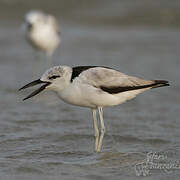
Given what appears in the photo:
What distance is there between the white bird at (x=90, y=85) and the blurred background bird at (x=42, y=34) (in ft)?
22.9

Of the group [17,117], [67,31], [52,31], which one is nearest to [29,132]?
[17,117]

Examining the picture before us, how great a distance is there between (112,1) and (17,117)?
450 inches

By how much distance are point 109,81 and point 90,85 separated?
27cm

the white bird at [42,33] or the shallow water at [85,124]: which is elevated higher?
the white bird at [42,33]

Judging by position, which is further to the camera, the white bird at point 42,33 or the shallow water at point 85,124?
the white bird at point 42,33

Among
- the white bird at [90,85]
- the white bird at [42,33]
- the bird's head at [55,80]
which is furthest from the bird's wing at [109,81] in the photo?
the white bird at [42,33]

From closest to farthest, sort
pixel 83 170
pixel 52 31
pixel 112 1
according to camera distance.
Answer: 1. pixel 83 170
2. pixel 52 31
3. pixel 112 1

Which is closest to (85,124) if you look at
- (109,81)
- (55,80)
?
(109,81)

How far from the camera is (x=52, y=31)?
13.8 meters

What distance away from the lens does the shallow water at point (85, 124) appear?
5250mm

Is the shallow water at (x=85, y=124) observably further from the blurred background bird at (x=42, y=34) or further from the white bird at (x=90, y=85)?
the white bird at (x=90, y=85)

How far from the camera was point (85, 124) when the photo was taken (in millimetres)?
7152

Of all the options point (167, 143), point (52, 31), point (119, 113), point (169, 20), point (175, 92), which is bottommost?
point (167, 143)

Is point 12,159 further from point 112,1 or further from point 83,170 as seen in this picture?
point 112,1
